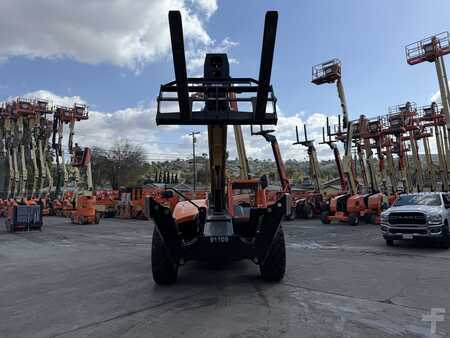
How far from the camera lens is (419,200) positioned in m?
13.0

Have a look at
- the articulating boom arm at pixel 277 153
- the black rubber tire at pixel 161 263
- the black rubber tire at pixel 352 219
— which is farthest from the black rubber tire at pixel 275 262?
the articulating boom arm at pixel 277 153

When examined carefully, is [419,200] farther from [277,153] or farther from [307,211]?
[307,211]

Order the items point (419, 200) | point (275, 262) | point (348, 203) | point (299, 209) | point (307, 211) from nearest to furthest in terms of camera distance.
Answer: point (275, 262) → point (419, 200) → point (348, 203) → point (307, 211) → point (299, 209)

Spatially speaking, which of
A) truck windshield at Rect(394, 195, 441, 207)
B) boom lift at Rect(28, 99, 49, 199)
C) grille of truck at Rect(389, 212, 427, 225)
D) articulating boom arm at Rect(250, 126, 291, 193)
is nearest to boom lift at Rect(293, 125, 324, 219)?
articulating boom arm at Rect(250, 126, 291, 193)

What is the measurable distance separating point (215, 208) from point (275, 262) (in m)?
1.64

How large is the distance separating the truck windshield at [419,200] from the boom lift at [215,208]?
25.9 ft

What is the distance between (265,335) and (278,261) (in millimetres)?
2604

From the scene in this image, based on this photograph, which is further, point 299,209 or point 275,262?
point 299,209

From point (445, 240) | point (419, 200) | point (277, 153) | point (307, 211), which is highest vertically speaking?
point (277, 153)

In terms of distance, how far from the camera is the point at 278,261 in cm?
701

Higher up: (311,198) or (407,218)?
(311,198)

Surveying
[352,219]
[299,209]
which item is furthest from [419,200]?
[299,209]

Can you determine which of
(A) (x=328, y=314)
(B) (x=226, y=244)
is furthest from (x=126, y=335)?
(A) (x=328, y=314)

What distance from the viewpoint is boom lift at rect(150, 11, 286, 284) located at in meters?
5.68
